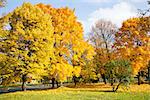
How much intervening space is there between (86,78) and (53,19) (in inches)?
734

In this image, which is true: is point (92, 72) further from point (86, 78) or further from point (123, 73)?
point (123, 73)

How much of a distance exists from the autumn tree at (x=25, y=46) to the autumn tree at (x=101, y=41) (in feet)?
75.8

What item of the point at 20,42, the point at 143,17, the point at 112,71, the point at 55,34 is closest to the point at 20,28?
the point at 20,42

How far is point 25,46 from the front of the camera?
54.1 meters

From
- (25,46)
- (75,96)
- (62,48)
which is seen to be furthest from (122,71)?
(75,96)

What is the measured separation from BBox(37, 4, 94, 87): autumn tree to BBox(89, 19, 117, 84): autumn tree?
39.2ft

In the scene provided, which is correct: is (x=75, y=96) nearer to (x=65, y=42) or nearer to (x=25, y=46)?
(x=25, y=46)

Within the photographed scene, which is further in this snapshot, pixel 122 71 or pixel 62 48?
pixel 62 48

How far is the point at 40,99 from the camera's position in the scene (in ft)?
122

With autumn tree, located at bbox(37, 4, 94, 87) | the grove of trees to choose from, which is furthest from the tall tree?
autumn tree, located at bbox(37, 4, 94, 87)

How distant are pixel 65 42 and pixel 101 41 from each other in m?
17.7

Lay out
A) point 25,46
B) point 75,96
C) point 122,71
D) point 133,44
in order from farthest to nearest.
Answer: point 133,44 → point 122,71 → point 25,46 → point 75,96

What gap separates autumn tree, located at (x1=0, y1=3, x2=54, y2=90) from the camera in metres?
53.0

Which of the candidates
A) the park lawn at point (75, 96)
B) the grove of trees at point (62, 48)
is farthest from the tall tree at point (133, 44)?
the park lawn at point (75, 96)
